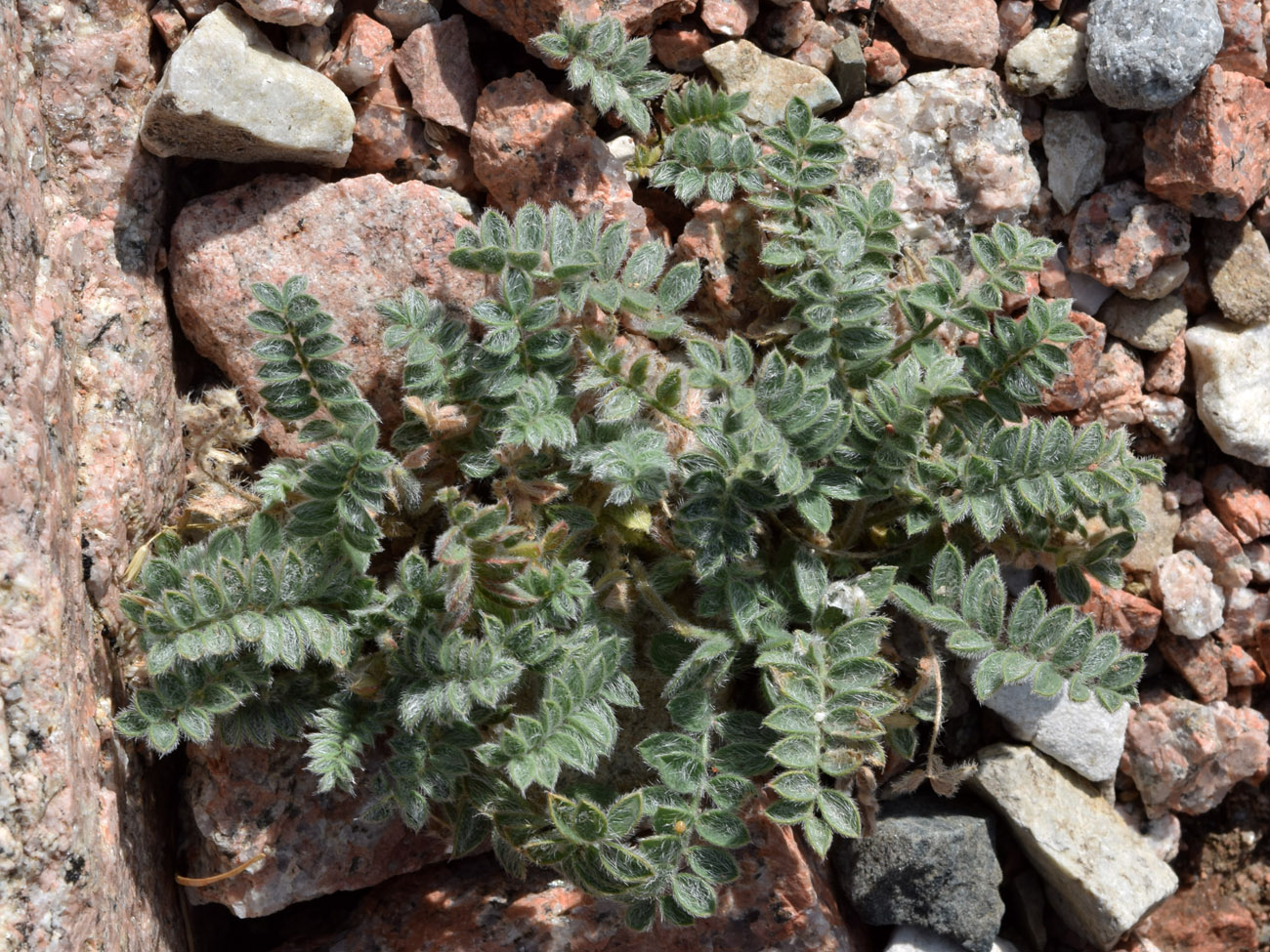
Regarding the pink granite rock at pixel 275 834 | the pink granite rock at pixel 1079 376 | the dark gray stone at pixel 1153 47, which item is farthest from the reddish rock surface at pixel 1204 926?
the dark gray stone at pixel 1153 47

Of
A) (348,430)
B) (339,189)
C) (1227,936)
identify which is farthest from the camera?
(1227,936)

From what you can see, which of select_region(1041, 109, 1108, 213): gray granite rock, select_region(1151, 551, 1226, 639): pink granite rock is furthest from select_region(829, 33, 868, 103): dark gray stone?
select_region(1151, 551, 1226, 639): pink granite rock

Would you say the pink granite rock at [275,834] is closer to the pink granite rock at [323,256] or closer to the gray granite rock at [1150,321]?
the pink granite rock at [323,256]

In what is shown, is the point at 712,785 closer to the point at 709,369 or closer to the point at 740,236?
the point at 709,369

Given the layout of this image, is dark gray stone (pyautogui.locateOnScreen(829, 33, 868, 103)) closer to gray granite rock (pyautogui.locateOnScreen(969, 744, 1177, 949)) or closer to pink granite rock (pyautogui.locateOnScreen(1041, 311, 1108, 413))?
pink granite rock (pyautogui.locateOnScreen(1041, 311, 1108, 413))

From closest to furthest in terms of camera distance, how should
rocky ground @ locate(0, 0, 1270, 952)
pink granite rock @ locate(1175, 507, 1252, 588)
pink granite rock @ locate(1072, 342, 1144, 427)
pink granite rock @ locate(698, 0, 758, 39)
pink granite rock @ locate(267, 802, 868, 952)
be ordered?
rocky ground @ locate(0, 0, 1270, 952)
pink granite rock @ locate(267, 802, 868, 952)
pink granite rock @ locate(698, 0, 758, 39)
pink granite rock @ locate(1072, 342, 1144, 427)
pink granite rock @ locate(1175, 507, 1252, 588)

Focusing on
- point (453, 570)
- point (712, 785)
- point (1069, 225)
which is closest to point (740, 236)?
point (1069, 225)
